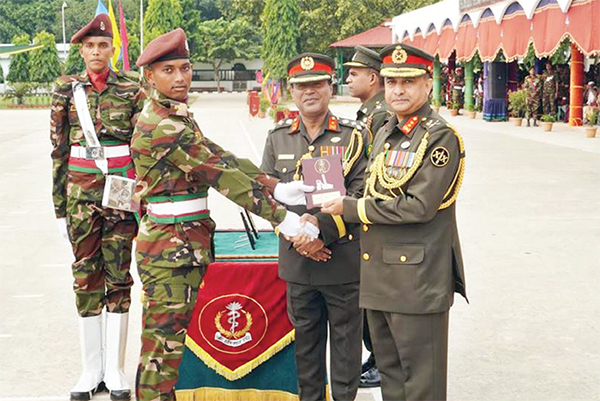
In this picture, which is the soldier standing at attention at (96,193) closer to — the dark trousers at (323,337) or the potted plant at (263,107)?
the dark trousers at (323,337)

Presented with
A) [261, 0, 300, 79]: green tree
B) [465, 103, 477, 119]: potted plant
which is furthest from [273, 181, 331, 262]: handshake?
[261, 0, 300, 79]: green tree

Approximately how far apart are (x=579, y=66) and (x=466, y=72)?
828 cm

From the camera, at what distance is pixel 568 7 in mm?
19484

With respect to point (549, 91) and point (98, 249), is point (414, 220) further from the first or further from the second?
point (549, 91)

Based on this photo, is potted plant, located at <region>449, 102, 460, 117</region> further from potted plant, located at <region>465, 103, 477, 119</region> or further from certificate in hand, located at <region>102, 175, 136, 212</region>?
certificate in hand, located at <region>102, 175, 136, 212</region>

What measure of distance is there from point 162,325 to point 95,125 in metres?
1.27

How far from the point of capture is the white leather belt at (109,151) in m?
4.48

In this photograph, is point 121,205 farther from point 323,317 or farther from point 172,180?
point 323,317

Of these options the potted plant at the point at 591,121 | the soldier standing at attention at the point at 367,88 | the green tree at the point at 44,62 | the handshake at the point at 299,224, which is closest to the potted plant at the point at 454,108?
the potted plant at the point at 591,121

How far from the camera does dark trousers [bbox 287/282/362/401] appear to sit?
13.1ft

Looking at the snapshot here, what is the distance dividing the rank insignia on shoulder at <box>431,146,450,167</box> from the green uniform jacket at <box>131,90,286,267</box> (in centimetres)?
75

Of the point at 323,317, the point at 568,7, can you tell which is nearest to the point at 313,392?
the point at 323,317

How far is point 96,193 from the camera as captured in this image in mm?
4465

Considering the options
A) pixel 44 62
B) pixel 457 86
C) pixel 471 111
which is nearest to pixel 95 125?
pixel 471 111
